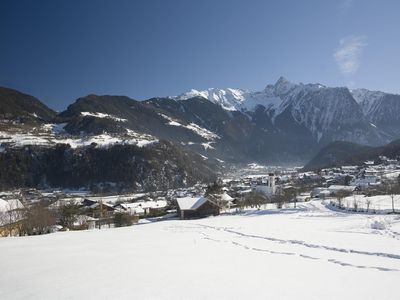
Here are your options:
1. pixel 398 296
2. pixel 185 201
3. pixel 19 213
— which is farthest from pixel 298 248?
pixel 185 201

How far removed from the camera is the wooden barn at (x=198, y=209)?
90.1m

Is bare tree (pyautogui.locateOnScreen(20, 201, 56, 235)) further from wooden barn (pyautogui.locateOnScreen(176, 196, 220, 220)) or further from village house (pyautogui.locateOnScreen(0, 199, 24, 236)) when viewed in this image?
wooden barn (pyautogui.locateOnScreen(176, 196, 220, 220))

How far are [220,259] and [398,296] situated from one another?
10.4 metres

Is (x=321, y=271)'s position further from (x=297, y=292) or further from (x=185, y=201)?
(x=185, y=201)

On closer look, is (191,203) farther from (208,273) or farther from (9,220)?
(208,273)

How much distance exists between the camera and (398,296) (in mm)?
12414

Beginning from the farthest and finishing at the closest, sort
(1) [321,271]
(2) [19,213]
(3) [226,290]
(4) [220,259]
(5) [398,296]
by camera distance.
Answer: (2) [19,213] → (4) [220,259] → (1) [321,271] → (3) [226,290] → (5) [398,296]

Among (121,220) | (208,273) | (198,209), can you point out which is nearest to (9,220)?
(121,220)

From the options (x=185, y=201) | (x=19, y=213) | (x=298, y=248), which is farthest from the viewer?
(x=185, y=201)

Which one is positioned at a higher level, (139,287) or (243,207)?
(139,287)

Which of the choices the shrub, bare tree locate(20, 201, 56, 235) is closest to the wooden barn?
the shrub

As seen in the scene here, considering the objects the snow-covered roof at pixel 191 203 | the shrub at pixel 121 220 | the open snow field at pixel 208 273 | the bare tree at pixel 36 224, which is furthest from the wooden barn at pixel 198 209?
the open snow field at pixel 208 273

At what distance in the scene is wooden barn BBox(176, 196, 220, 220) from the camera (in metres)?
90.1

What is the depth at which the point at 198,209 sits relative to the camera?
90625 mm
